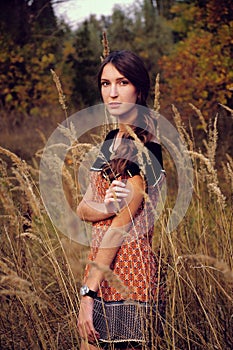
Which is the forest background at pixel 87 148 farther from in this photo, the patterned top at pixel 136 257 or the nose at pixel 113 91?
the nose at pixel 113 91

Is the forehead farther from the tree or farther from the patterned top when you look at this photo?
the tree

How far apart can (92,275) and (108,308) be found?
A: 0.14m

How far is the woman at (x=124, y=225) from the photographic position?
1504 mm

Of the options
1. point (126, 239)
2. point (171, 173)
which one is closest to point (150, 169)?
point (126, 239)

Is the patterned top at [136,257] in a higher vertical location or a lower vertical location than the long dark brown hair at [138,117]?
lower

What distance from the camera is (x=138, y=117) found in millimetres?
1655

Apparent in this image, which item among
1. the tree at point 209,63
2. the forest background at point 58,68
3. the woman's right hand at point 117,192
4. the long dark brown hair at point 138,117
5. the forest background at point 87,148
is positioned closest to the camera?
the woman's right hand at point 117,192

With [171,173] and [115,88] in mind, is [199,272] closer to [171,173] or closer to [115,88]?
[115,88]

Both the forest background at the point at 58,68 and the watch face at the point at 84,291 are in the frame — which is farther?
the forest background at the point at 58,68

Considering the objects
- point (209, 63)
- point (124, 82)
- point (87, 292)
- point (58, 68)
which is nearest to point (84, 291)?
point (87, 292)

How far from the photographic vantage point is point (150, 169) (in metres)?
1.57

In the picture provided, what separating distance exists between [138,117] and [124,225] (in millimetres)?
395

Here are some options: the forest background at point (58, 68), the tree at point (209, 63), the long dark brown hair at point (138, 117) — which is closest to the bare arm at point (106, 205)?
the long dark brown hair at point (138, 117)

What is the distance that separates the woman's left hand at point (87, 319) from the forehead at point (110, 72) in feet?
2.47
